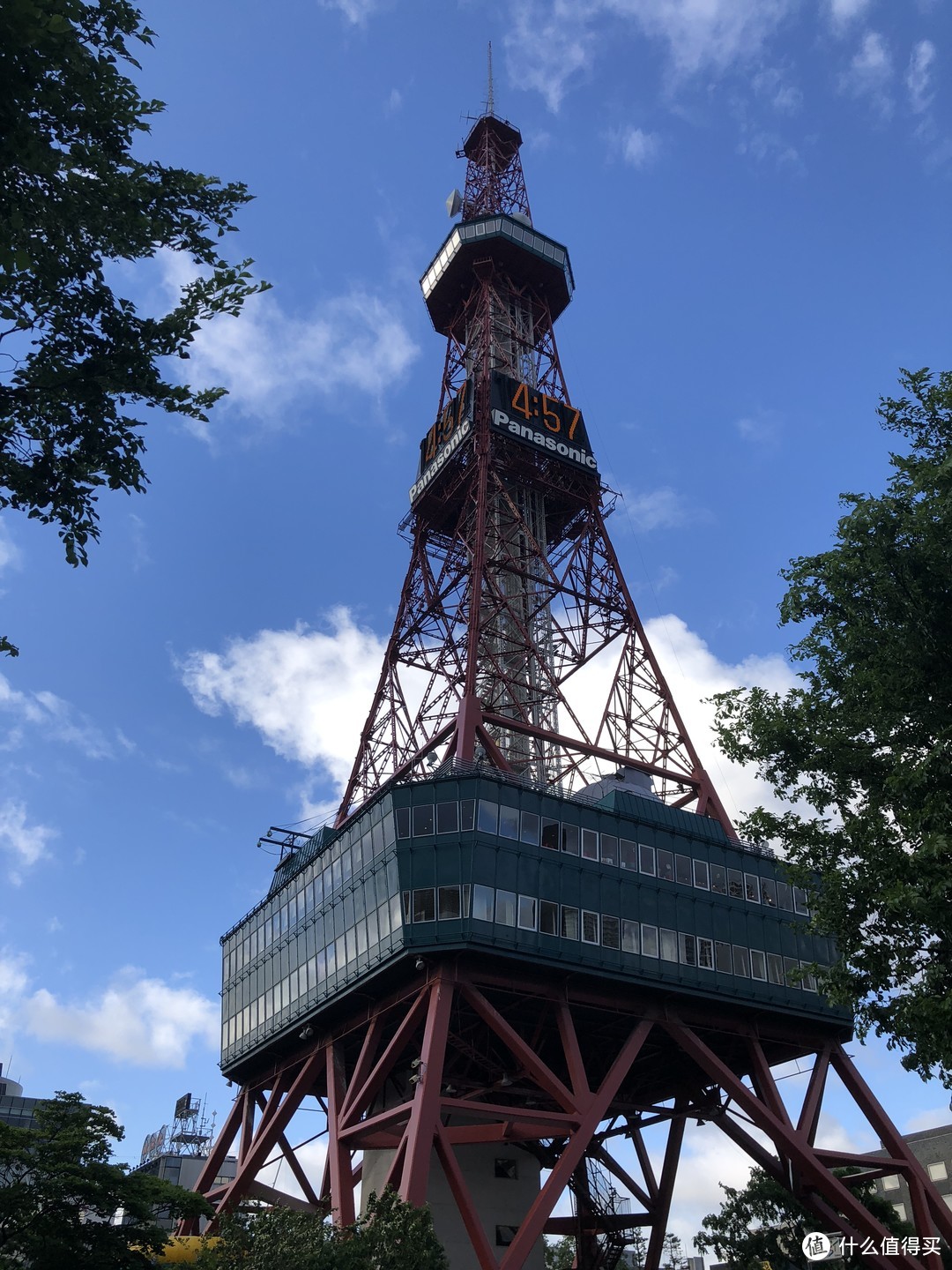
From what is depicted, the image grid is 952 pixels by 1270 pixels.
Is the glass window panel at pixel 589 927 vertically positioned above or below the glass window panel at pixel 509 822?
below

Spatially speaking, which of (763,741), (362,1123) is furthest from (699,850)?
(763,741)

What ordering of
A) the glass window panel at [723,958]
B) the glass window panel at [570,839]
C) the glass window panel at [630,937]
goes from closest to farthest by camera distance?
the glass window panel at [630,937], the glass window panel at [570,839], the glass window panel at [723,958]

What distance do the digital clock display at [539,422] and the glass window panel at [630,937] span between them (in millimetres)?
35407

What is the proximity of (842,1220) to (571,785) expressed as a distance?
23.4m

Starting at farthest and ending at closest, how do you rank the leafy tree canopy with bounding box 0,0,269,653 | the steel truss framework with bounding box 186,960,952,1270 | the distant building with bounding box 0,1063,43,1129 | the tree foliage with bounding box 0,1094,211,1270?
the distant building with bounding box 0,1063,43,1129 → the steel truss framework with bounding box 186,960,952,1270 → the tree foliage with bounding box 0,1094,211,1270 → the leafy tree canopy with bounding box 0,0,269,653

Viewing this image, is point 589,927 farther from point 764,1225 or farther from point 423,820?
point 764,1225

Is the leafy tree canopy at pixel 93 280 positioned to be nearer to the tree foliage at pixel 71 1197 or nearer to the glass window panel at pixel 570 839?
the tree foliage at pixel 71 1197

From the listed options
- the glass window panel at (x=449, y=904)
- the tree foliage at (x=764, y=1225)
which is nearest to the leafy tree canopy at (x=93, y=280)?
the glass window panel at (x=449, y=904)

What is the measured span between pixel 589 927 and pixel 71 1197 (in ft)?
78.0

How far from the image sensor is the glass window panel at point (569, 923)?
47562 mm

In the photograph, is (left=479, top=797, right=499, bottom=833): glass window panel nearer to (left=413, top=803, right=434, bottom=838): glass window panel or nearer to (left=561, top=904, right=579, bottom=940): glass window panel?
(left=413, top=803, right=434, bottom=838): glass window panel

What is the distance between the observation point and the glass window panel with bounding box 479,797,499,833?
157ft

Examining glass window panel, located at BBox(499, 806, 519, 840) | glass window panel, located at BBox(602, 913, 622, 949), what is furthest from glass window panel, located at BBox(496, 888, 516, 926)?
glass window panel, located at BBox(602, 913, 622, 949)

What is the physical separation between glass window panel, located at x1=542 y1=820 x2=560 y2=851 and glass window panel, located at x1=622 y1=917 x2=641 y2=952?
4.67m
